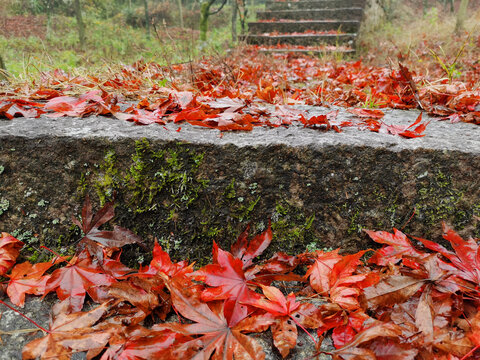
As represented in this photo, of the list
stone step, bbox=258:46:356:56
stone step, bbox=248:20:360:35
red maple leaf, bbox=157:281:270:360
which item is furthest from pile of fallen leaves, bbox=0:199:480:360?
stone step, bbox=248:20:360:35

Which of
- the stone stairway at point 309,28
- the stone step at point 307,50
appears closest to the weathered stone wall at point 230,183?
the stone step at point 307,50

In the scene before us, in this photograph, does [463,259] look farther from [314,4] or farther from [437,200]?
[314,4]

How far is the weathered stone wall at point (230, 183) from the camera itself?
1083mm

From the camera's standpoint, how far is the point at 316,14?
7609mm

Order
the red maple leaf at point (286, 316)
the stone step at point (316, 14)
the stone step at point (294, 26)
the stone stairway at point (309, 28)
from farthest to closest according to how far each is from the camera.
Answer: the stone step at point (316, 14), the stone step at point (294, 26), the stone stairway at point (309, 28), the red maple leaf at point (286, 316)

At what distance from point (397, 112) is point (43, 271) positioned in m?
1.87

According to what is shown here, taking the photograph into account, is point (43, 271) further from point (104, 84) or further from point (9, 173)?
point (104, 84)

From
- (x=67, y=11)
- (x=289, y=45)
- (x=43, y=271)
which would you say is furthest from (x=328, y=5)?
(x=67, y=11)

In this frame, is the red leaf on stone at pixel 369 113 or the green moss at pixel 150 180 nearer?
the green moss at pixel 150 180

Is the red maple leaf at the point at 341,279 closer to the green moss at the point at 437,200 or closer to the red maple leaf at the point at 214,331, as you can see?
the red maple leaf at the point at 214,331

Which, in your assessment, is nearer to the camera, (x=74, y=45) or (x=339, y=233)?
(x=339, y=233)

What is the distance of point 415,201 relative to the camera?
1129 millimetres

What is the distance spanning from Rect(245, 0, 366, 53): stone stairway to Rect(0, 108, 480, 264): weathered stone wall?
16.5 feet

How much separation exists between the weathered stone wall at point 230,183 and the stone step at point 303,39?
5724mm
